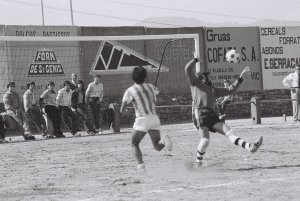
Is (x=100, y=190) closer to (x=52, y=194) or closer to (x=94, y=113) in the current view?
(x=52, y=194)

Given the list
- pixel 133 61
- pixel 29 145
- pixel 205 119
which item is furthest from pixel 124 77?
pixel 205 119

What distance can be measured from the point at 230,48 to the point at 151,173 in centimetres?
2150

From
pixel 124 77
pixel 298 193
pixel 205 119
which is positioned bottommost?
pixel 298 193

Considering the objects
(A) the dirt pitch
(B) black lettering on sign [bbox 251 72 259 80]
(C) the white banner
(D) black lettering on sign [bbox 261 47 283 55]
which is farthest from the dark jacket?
(D) black lettering on sign [bbox 261 47 283 55]

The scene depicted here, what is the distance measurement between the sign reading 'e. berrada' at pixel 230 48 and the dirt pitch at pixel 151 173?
44.9 ft

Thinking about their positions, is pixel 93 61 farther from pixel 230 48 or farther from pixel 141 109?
pixel 141 109

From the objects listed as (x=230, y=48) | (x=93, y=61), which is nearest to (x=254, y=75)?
(x=230, y=48)

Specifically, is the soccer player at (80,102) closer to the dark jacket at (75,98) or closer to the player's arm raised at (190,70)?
the dark jacket at (75,98)

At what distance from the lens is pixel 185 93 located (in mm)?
30406

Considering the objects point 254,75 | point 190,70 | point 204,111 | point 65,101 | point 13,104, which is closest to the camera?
point 190,70

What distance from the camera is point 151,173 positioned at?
11.1 meters

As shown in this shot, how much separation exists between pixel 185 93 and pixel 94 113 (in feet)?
27.4

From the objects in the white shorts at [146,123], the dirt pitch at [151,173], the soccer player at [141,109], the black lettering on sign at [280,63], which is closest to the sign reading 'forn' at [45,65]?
the dirt pitch at [151,173]

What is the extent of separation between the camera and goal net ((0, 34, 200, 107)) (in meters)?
26.1
